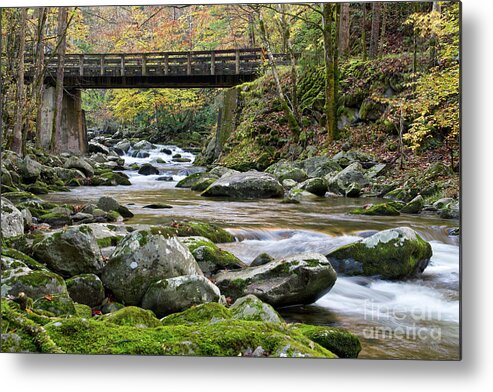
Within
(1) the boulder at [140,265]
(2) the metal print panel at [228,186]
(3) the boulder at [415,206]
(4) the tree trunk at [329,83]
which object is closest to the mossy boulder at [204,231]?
(2) the metal print panel at [228,186]

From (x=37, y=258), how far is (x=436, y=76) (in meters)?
2.89

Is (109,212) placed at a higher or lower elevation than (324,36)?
lower

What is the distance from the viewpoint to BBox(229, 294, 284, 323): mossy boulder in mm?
3076

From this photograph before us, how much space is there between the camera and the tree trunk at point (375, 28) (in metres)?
3.68

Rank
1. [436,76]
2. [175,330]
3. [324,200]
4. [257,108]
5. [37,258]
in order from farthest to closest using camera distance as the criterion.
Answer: [257,108] < [324,200] < [436,76] < [37,258] < [175,330]

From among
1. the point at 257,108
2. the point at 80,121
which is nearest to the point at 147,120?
the point at 80,121

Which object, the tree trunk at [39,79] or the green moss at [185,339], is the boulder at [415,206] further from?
the tree trunk at [39,79]

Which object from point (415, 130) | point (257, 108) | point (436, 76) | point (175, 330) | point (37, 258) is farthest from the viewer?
point (257, 108)

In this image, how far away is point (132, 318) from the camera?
3068mm

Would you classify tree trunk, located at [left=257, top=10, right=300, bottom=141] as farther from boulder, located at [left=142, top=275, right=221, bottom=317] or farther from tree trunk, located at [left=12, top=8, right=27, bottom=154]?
boulder, located at [left=142, top=275, right=221, bottom=317]

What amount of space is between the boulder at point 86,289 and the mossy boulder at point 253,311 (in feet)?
2.69

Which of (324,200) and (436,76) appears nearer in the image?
(436,76)

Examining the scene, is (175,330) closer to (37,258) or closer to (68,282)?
(68,282)

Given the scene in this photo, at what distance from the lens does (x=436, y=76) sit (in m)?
3.62
